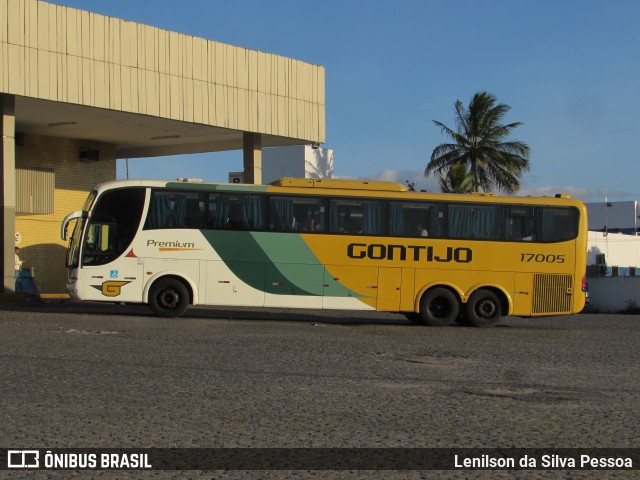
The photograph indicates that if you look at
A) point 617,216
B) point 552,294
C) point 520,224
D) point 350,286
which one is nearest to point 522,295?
point 552,294

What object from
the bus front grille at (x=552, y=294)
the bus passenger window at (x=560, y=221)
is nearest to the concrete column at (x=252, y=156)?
the bus passenger window at (x=560, y=221)

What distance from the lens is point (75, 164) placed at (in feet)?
120

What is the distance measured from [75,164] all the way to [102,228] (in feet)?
50.5

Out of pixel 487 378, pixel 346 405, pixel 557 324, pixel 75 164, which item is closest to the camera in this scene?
pixel 346 405

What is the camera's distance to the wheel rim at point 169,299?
21969mm

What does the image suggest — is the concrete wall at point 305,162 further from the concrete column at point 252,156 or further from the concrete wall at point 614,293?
the concrete column at point 252,156

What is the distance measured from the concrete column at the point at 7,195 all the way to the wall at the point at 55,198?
7710 millimetres

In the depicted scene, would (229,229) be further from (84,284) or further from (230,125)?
(230,125)

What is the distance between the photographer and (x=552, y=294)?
22062 millimetres

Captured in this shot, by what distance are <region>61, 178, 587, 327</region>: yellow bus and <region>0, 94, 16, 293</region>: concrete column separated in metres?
4.64

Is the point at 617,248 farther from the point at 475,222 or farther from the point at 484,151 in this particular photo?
the point at 475,222

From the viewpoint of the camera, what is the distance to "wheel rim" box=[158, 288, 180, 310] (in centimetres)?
2197

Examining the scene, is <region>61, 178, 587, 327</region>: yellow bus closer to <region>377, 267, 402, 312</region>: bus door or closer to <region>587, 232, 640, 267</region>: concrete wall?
<region>377, 267, 402, 312</region>: bus door

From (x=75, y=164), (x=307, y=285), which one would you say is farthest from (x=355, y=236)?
(x=75, y=164)
